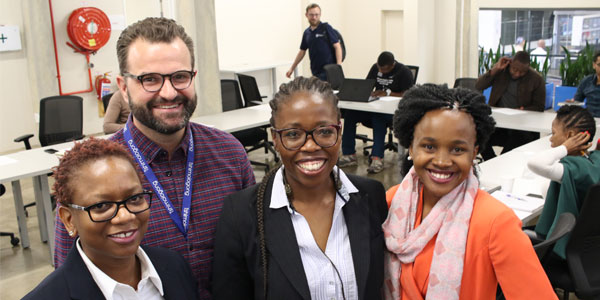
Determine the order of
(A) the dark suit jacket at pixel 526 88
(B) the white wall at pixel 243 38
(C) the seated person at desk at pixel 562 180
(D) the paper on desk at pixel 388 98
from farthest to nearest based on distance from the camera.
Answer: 1. (B) the white wall at pixel 243 38
2. (D) the paper on desk at pixel 388 98
3. (A) the dark suit jacket at pixel 526 88
4. (C) the seated person at desk at pixel 562 180

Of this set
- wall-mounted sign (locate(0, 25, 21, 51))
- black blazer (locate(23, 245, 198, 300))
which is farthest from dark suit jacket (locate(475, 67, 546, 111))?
wall-mounted sign (locate(0, 25, 21, 51))

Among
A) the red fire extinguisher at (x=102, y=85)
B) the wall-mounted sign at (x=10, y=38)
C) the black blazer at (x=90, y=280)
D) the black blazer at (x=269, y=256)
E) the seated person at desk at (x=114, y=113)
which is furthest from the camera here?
the red fire extinguisher at (x=102, y=85)

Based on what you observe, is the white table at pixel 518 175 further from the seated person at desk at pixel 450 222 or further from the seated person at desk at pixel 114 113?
the seated person at desk at pixel 114 113

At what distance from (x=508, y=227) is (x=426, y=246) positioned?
0.24m

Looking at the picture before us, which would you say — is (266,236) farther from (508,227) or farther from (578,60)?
(578,60)

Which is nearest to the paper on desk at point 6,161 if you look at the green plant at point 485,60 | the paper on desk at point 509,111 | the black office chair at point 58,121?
the black office chair at point 58,121

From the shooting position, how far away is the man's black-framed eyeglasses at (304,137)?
160 cm

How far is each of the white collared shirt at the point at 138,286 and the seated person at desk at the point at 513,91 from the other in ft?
16.1

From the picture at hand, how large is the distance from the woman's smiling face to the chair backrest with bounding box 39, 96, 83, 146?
4.44 m

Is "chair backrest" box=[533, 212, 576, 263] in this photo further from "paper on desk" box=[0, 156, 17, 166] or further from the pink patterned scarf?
"paper on desk" box=[0, 156, 17, 166]

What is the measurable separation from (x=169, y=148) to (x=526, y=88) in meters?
5.17

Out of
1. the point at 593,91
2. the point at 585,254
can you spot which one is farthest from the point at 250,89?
the point at 585,254

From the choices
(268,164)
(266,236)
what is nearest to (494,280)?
(266,236)

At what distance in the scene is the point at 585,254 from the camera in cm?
301
